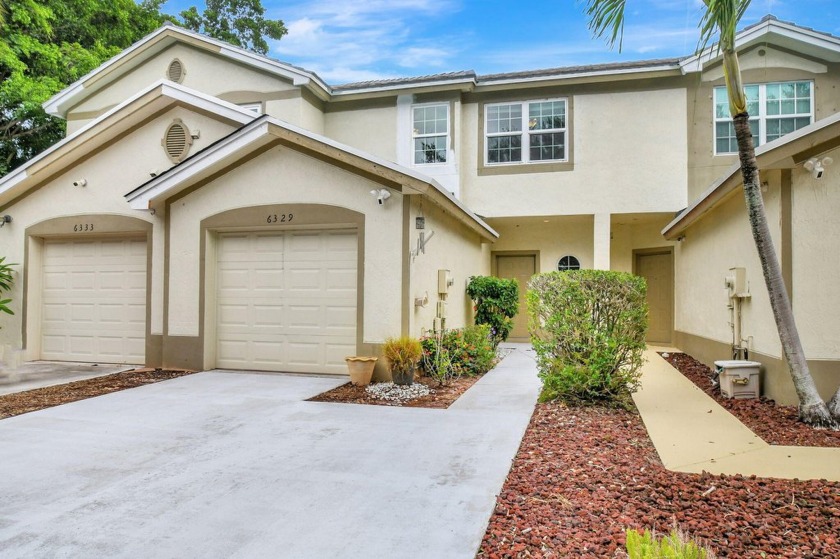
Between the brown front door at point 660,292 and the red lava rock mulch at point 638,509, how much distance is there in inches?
444

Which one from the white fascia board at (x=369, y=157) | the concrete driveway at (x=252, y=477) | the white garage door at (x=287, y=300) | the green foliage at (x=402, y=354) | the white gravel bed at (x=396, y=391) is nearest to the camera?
the concrete driveway at (x=252, y=477)

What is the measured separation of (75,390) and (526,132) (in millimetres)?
11474

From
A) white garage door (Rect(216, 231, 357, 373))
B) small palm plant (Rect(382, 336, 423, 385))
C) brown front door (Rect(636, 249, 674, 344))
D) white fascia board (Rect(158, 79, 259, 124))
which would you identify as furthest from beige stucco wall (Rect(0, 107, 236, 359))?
brown front door (Rect(636, 249, 674, 344))

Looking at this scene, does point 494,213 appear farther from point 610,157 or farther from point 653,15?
point 653,15

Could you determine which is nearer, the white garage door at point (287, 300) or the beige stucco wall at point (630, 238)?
the white garage door at point (287, 300)

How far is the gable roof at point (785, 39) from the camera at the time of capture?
12.6 meters

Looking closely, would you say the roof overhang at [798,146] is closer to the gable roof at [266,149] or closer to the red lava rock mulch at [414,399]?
the gable roof at [266,149]

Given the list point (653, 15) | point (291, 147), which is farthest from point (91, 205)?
point (653, 15)

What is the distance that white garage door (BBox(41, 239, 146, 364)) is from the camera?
1073 centimetres

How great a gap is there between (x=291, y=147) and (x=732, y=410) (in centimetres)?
752

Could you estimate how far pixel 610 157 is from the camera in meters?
14.1

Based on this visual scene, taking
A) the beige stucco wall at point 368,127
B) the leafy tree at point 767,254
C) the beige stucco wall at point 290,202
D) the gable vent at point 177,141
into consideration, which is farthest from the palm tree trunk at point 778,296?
the beige stucco wall at point 368,127

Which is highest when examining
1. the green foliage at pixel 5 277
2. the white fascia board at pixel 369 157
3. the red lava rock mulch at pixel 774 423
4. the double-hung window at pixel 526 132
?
the double-hung window at pixel 526 132

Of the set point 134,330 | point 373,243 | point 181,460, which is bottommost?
point 181,460
